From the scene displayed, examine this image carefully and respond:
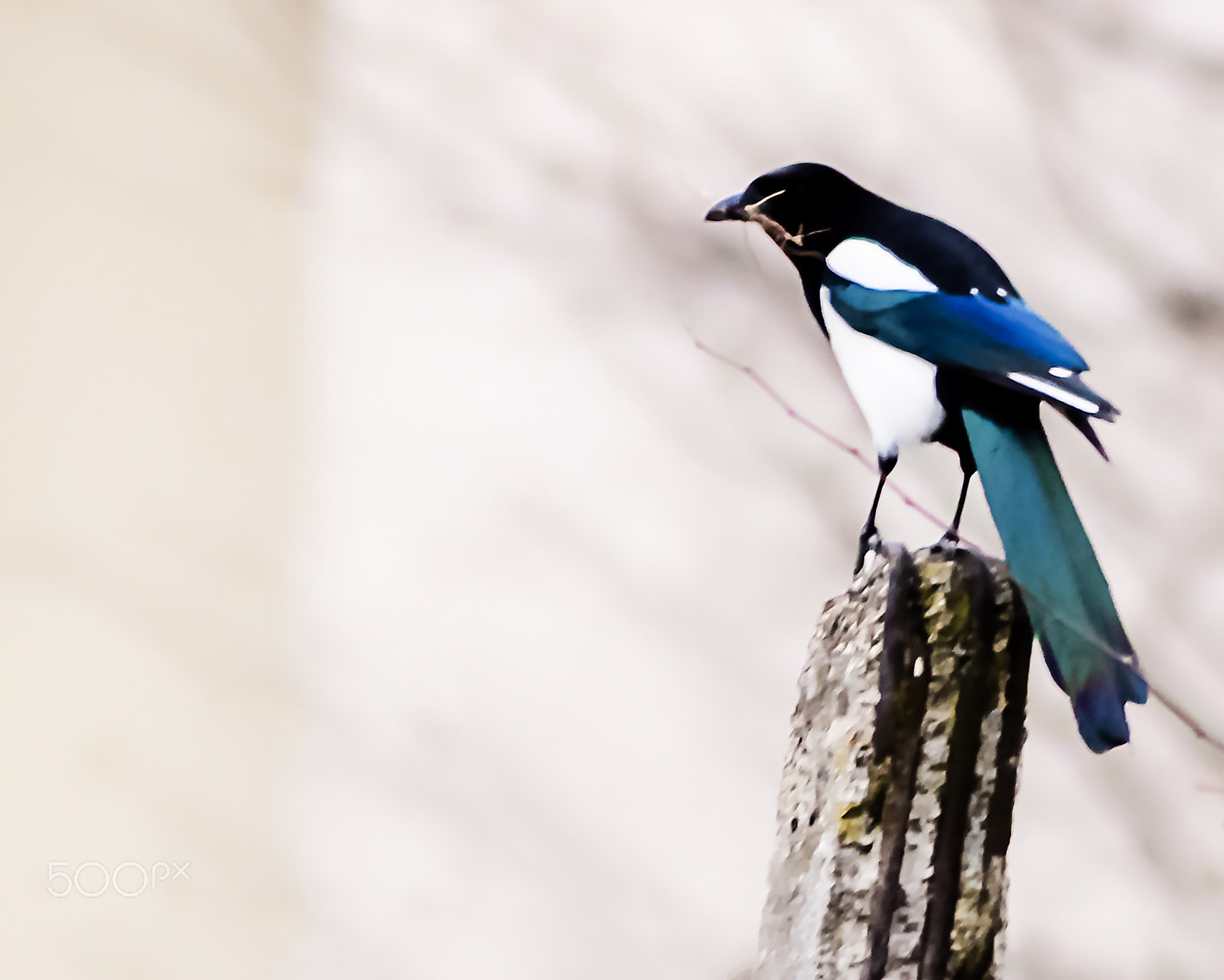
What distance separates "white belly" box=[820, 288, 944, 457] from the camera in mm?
778

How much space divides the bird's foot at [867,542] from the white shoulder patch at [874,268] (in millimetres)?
221

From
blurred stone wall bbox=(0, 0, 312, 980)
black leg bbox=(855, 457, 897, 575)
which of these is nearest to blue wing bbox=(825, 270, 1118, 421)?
black leg bbox=(855, 457, 897, 575)

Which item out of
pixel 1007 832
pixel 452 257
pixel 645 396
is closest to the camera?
pixel 1007 832

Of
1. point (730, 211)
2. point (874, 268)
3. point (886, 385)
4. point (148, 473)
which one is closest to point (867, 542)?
point (886, 385)

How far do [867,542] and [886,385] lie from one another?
147 millimetres

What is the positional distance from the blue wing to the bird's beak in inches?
5.7

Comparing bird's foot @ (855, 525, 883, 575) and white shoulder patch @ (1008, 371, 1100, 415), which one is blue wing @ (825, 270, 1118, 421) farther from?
bird's foot @ (855, 525, 883, 575)

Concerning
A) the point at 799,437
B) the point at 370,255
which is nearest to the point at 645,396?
the point at 799,437

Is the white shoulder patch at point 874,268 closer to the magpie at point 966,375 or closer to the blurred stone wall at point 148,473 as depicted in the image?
the magpie at point 966,375

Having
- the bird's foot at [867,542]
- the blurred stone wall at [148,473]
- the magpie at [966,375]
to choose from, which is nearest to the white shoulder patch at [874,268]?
the magpie at [966,375]

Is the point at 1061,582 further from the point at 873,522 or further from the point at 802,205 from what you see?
the point at 802,205

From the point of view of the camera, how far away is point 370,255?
3.62ft

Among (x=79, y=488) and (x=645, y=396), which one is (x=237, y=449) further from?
(x=645, y=396)

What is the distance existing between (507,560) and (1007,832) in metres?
0.56
